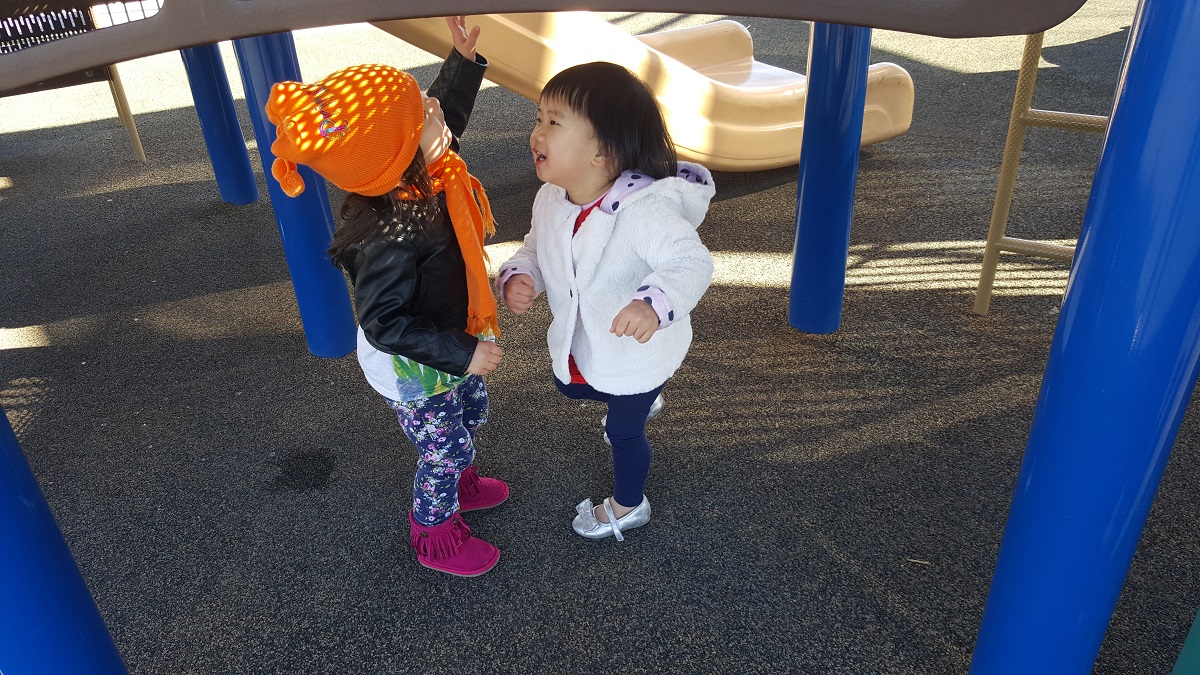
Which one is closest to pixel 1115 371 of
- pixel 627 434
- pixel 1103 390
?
pixel 1103 390

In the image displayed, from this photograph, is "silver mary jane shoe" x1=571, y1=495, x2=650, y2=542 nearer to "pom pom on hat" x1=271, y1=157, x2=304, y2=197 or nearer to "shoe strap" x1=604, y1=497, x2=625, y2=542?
"shoe strap" x1=604, y1=497, x2=625, y2=542

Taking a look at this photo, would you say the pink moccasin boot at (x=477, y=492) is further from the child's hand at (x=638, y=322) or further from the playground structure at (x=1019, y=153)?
the playground structure at (x=1019, y=153)

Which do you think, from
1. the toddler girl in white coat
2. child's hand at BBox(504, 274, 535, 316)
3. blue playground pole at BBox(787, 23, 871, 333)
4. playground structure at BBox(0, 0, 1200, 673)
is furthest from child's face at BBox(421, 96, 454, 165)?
blue playground pole at BBox(787, 23, 871, 333)

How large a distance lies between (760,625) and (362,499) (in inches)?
38.7

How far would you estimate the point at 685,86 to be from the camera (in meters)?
3.68

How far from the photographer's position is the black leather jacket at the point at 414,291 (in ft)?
4.94

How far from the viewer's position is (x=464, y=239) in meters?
1.60

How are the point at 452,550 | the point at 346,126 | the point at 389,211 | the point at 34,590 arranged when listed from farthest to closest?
the point at 452,550 → the point at 389,211 → the point at 346,126 → the point at 34,590

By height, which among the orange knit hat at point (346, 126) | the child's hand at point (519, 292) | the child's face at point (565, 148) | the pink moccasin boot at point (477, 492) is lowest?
the pink moccasin boot at point (477, 492)

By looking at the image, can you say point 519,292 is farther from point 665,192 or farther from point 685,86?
point 685,86

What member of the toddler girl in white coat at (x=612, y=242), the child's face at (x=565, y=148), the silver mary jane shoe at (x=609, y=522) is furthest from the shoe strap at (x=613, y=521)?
the child's face at (x=565, y=148)

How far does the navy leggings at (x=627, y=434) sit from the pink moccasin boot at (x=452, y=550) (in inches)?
12.6

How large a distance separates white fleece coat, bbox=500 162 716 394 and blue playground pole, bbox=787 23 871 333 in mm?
941

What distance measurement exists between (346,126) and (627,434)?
821 mm
